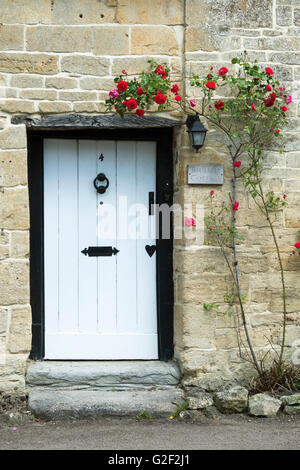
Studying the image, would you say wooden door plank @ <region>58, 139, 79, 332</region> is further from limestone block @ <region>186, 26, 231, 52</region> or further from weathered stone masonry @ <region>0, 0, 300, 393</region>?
limestone block @ <region>186, 26, 231, 52</region>

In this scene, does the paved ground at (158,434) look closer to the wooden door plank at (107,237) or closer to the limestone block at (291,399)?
the limestone block at (291,399)

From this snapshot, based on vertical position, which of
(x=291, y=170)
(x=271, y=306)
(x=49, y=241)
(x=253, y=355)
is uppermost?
(x=291, y=170)

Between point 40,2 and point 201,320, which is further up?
point 40,2

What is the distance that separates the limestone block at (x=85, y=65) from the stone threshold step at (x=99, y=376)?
249cm

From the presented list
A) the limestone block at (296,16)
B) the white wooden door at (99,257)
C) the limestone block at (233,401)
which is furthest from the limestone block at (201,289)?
the limestone block at (296,16)

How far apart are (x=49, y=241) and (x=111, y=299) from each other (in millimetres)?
750

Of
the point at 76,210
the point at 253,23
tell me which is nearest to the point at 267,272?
the point at 76,210

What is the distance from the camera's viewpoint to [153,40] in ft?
16.5

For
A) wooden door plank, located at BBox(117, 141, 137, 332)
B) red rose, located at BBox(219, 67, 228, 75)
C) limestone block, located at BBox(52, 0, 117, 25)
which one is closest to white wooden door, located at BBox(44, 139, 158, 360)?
wooden door plank, located at BBox(117, 141, 137, 332)

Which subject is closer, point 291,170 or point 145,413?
point 145,413

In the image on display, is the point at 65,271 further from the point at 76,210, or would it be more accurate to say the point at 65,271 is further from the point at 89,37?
the point at 89,37

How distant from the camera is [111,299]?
17.3 ft

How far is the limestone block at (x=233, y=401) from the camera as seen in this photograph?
475cm

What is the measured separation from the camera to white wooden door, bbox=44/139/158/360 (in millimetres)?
5227
